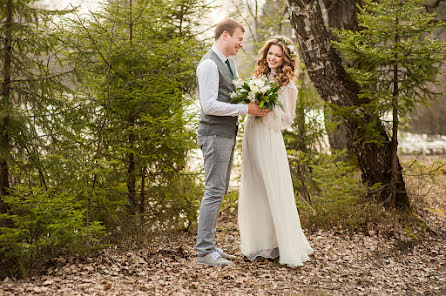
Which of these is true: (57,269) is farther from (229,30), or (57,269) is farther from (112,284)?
(229,30)

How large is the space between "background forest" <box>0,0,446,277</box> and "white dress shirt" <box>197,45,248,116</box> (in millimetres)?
1141

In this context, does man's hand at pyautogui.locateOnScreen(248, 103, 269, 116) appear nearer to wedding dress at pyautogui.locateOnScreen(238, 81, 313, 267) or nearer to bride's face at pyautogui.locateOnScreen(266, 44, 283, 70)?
wedding dress at pyautogui.locateOnScreen(238, 81, 313, 267)

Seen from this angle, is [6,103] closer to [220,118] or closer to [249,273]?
[220,118]

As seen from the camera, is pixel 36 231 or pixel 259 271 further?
pixel 259 271

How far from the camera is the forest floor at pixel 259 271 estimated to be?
3836mm

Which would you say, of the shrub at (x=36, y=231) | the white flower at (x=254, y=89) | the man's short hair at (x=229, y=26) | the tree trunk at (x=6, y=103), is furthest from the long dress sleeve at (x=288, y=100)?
the tree trunk at (x=6, y=103)

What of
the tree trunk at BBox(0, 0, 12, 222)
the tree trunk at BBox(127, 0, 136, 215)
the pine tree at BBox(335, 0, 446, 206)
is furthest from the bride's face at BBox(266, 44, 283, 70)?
the tree trunk at BBox(0, 0, 12, 222)

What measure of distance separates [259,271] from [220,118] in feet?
5.29

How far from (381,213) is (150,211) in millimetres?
3294

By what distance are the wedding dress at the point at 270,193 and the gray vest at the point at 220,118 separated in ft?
1.27

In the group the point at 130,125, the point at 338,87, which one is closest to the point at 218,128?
the point at 130,125

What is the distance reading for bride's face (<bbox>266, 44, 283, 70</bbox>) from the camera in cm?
451

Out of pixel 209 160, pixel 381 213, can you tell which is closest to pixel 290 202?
pixel 209 160

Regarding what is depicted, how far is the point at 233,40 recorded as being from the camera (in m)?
4.22
